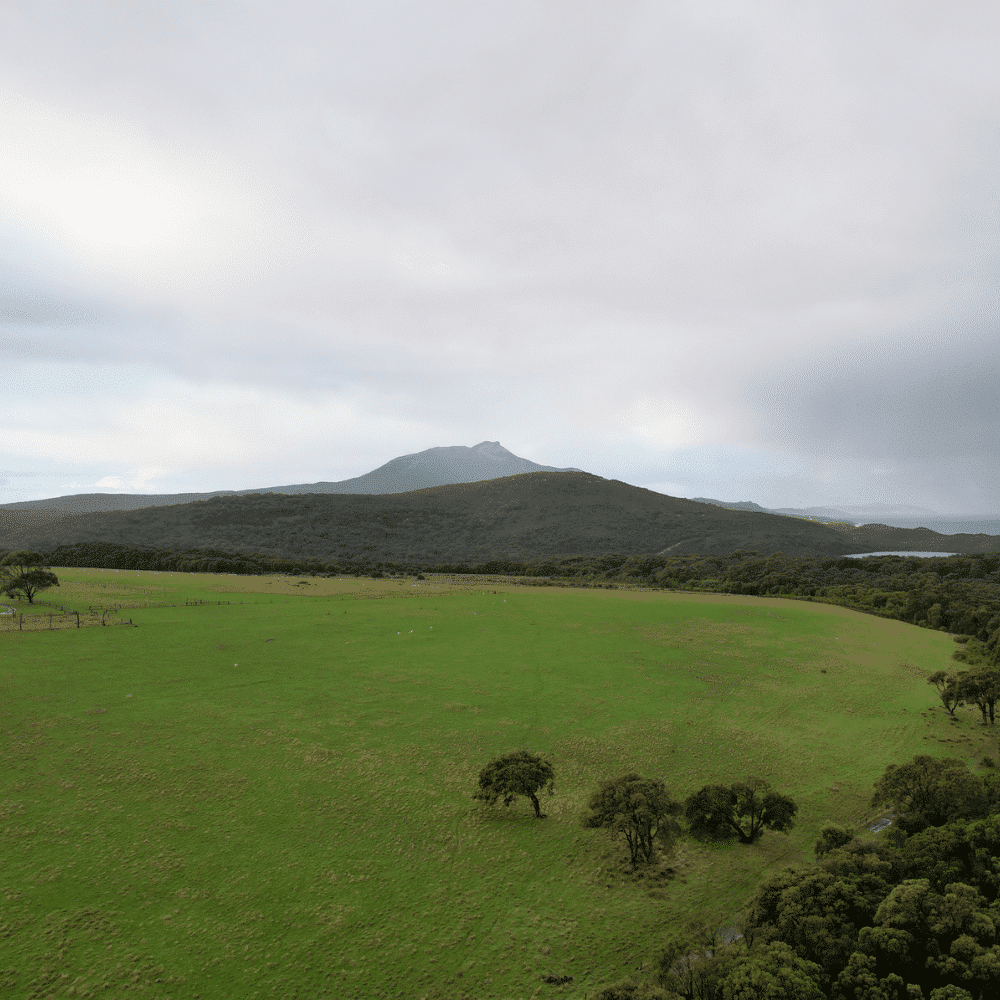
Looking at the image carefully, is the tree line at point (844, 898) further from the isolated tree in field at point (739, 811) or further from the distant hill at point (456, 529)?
the distant hill at point (456, 529)

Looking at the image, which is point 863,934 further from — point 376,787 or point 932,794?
point 376,787

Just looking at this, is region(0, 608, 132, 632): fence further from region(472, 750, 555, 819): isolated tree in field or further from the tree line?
the tree line

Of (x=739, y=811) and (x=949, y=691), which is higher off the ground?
(x=949, y=691)

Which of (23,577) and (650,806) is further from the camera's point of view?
(23,577)

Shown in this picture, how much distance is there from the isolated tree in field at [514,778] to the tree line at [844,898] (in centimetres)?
5

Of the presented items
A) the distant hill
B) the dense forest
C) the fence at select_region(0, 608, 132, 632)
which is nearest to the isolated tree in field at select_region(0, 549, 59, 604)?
the fence at select_region(0, 608, 132, 632)

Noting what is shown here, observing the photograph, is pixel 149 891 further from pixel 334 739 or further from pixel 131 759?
pixel 334 739

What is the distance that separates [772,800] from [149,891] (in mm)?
A: 18904

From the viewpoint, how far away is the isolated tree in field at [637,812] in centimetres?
1599

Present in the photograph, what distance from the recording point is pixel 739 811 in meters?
17.8

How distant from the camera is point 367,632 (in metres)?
42.7

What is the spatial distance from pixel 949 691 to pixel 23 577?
70.6m

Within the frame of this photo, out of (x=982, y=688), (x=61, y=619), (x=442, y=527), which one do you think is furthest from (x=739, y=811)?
(x=442, y=527)

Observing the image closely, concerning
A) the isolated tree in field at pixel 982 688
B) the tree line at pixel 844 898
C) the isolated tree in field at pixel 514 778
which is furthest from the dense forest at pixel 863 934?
the isolated tree in field at pixel 982 688
